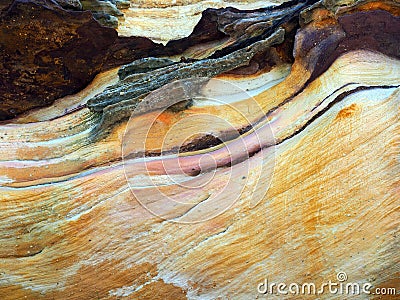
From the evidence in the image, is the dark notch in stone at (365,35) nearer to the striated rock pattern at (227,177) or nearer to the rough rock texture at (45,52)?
the striated rock pattern at (227,177)

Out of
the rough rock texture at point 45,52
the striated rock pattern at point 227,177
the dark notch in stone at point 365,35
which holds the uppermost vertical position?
the rough rock texture at point 45,52

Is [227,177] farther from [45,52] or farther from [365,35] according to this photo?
[45,52]

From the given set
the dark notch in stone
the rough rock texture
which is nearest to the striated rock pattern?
the dark notch in stone

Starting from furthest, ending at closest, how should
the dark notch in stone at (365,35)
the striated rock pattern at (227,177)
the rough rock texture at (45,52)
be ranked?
the rough rock texture at (45,52), the dark notch in stone at (365,35), the striated rock pattern at (227,177)

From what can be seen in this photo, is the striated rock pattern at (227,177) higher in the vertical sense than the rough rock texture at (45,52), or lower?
lower

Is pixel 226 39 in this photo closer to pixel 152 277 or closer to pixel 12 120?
pixel 12 120

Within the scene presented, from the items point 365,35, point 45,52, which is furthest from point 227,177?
point 45,52

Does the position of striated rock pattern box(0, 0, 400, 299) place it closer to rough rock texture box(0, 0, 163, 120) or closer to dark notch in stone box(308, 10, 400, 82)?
dark notch in stone box(308, 10, 400, 82)

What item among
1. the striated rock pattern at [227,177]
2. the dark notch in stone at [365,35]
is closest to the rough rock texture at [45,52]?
the striated rock pattern at [227,177]
